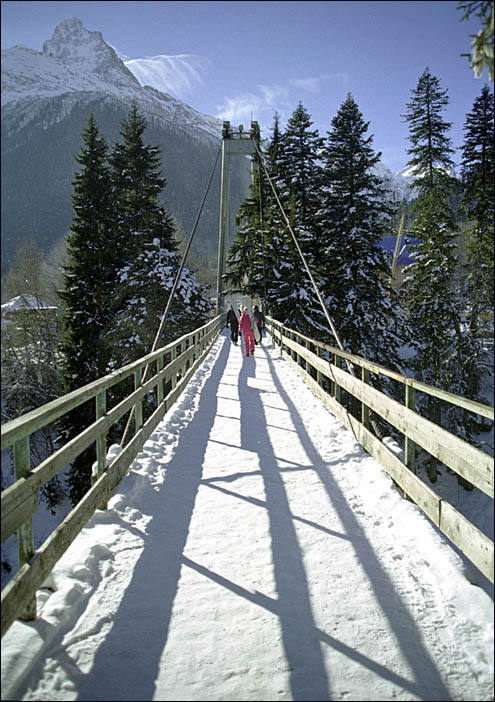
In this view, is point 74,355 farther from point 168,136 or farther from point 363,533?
point 168,136

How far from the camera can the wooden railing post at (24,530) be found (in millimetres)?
2379

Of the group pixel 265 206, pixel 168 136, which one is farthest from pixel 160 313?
pixel 168 136

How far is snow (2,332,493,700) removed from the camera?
2121 mm

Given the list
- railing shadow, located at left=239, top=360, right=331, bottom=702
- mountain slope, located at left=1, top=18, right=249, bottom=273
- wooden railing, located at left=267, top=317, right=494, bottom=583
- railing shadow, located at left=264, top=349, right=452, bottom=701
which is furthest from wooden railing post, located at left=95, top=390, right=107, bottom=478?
mountain slope, located at left=1, top=18, right=249, bottom=273

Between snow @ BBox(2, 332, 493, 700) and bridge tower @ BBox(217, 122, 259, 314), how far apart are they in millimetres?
26991

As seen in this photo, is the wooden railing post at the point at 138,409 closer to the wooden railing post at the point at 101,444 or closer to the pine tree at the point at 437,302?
the wooden railing post at the point at 101,444

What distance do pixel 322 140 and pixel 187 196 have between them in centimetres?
12790

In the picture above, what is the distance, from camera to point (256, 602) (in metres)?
2.70

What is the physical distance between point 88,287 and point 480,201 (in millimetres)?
18867

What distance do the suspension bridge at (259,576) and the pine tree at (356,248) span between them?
54.3 ft

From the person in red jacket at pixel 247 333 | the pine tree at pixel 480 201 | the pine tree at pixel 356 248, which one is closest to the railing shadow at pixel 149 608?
the person in red jacket at pixel 247 333

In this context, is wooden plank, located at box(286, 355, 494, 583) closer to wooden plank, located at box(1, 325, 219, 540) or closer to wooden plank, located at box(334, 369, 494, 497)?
wooden plank, located at box(334, 369, 494, 497)

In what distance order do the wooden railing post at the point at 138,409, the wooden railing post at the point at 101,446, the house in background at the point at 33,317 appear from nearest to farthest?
1. the wooden railing post at the point at 101,446
2. the wooden railing post at the point at 138,409
3. the house in background at the point at 33,317

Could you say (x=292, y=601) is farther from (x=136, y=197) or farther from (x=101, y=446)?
(x=136, y=197)
